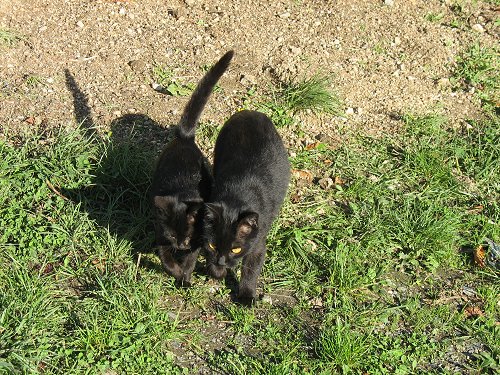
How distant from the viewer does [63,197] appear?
4.71 meters

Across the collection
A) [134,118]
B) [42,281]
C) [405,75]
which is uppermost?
[405,75]

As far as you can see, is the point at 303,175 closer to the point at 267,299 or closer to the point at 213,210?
the point at 267,299

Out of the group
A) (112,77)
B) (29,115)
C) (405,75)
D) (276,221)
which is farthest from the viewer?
(405,75)

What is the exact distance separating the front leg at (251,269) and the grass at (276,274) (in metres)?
0.14

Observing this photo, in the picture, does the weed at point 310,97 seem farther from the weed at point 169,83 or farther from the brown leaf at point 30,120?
the brown leaf at point 30,120

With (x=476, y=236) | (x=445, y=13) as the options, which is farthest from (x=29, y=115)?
(x=445, y=13)

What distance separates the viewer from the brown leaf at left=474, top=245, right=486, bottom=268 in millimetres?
4754

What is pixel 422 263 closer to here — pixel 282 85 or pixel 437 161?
pixel 437 161

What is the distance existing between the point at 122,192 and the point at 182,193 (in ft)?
2.48

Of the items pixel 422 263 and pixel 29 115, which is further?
pixel 29 115

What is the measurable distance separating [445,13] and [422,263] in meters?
3.41

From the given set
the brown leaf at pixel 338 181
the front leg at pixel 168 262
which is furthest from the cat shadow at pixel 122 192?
the brown leaf at pixel 338 181

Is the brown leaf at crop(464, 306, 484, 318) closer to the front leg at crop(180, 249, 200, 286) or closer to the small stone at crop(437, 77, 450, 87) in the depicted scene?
the front leg at crop(180, 249, 200, 286)

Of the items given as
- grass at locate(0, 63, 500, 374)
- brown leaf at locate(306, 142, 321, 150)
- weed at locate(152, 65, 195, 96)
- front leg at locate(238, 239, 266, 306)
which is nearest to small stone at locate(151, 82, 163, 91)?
weed at locate(152, 65, 195, 96)
